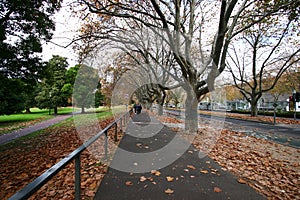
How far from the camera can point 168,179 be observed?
322 cm

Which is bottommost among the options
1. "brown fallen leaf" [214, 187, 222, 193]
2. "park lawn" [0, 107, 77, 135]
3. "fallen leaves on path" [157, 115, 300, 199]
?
"park lawn" [0, 107, 77, 135]

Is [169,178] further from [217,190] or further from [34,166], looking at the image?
[34,166]

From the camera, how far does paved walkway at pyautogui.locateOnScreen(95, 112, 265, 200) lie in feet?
8.79

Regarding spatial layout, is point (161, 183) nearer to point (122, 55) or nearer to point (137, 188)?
point (137, 188)

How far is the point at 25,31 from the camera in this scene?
7.46 meters

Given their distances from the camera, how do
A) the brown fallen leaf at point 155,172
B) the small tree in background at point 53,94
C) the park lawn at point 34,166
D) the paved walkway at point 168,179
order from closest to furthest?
the paved walkway at point 168,179 < the park lawn at point 34,166 < the brown fallen leaf at point 155,172 < the small tree in background at point 53,94

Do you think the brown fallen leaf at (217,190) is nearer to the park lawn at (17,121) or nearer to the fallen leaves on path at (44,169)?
the fallen leaves on path at (44,169)

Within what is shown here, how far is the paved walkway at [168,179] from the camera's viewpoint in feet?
8.79

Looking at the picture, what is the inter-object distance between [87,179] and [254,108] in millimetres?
22615

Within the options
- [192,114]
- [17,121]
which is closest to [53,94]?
[17,121]

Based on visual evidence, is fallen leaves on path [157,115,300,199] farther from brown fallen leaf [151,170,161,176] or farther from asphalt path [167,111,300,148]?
asphalt path [167,111,300,148]

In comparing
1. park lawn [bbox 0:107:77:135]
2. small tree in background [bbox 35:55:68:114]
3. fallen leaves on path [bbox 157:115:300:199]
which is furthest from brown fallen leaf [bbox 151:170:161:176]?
small tree in background [bbox 35:55:68:114]

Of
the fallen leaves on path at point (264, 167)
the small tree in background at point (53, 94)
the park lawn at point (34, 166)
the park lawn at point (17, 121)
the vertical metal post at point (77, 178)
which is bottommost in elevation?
the park lawn at point (17, 121)

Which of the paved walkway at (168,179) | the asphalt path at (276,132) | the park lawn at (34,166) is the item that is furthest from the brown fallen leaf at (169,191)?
the asphalt path at (276,132)
